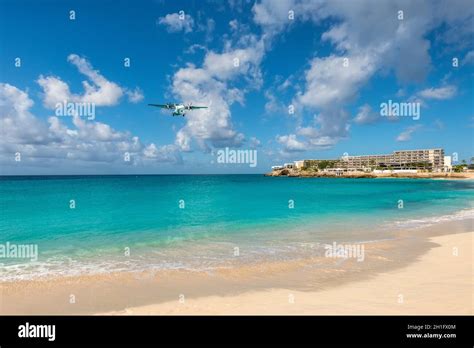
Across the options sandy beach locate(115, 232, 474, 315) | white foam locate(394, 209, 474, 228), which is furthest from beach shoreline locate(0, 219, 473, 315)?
white foam locate(394, 209, 474, 228)

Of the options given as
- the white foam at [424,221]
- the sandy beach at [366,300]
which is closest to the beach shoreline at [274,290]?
the sandy beach at [366,300]

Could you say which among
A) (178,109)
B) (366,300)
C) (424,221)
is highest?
(178,109)

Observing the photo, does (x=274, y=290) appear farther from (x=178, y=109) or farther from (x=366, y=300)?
(x=178, y=109)

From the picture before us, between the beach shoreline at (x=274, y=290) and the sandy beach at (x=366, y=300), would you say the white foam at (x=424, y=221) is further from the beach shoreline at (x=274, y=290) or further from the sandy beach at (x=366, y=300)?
the sandy beach at (x=366, y=300)

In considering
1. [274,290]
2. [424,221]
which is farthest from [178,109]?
[424,221]

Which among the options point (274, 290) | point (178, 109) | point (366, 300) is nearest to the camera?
point (366, 300)

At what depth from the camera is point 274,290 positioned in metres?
9.33

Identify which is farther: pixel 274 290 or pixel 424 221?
pixel 424 221

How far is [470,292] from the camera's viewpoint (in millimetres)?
8531

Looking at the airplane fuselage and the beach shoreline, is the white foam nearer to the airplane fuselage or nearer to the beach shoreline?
the beach shoreline

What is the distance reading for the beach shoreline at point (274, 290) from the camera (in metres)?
7.84

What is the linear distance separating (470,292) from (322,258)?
566 cm
